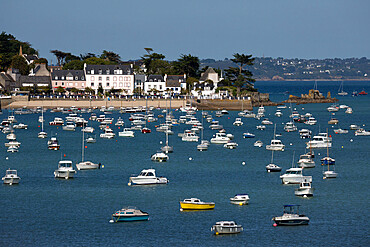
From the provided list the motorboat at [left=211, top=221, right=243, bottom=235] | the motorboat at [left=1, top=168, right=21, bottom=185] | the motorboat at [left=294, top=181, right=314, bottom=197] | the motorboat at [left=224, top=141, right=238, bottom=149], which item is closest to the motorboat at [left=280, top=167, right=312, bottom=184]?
the motorboat at [left=294, top=181, right=314, bottom=197]

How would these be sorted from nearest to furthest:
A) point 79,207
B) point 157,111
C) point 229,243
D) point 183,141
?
point 229,243, point 79,207, point 183,141, point 157,111

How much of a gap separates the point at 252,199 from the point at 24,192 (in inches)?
910

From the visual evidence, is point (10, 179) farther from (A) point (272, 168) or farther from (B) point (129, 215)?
(A) point (272, 168)

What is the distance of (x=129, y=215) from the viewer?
203ft

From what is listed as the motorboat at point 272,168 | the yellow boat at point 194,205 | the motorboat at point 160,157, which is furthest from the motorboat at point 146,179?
the motorboat at point 160,157

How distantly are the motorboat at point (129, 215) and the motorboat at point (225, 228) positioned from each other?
22.3 ft

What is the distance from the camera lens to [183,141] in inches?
4705

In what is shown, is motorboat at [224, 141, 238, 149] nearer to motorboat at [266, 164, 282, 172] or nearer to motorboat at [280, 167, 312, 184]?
motorboat at [266, 164, 282, 172]

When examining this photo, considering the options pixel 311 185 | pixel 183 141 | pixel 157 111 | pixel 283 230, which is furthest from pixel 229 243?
pixel 157 111

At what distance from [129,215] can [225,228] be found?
868cm

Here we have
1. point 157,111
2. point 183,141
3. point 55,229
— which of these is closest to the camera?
point 55,229

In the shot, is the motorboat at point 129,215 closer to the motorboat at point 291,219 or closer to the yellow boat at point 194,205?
the yellow boat at point 194,205

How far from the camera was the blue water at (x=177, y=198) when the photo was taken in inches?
2285

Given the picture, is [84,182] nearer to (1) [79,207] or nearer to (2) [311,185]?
(1) [79,207]
